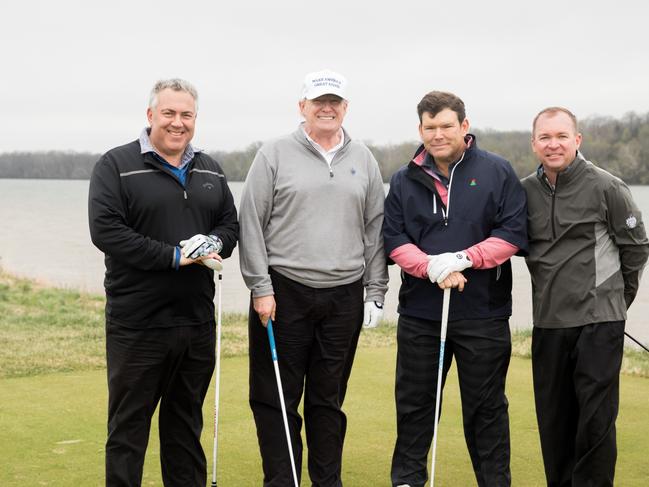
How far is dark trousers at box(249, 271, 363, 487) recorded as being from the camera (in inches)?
156

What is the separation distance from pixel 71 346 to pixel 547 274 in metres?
4.90

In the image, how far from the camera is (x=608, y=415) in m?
3.88

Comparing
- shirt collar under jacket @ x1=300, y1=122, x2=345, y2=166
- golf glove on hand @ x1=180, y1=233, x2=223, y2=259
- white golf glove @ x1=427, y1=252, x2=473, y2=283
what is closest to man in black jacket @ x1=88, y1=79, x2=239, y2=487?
golf glove on hand @ x1=180, y1=233, x2=223, y2=259

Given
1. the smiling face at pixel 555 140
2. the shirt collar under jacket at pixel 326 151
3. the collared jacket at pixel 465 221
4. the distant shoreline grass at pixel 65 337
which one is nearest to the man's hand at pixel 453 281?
the collared jacket at pixel 465 221

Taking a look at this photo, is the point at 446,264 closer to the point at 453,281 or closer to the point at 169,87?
the point at 453,281

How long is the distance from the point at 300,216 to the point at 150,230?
68 centimetres

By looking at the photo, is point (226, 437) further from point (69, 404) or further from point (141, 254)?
point (141, 254)

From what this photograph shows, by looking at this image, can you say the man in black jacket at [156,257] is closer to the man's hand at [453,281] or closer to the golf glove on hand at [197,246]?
the golf glove on hand at [197,246]

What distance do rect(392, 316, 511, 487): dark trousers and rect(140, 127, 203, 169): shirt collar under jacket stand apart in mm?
1202

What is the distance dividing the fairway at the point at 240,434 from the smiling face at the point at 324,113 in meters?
1.71

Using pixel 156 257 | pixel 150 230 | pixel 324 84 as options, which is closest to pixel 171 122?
pixel 150 230

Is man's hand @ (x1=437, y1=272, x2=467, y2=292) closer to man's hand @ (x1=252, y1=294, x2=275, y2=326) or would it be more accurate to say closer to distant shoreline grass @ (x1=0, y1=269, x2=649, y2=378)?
man's hand @ (x1=252, y1=294, x2=275, y2=326)

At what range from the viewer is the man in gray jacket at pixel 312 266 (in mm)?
3908

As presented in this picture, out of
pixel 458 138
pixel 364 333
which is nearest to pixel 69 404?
pixel 458 138
